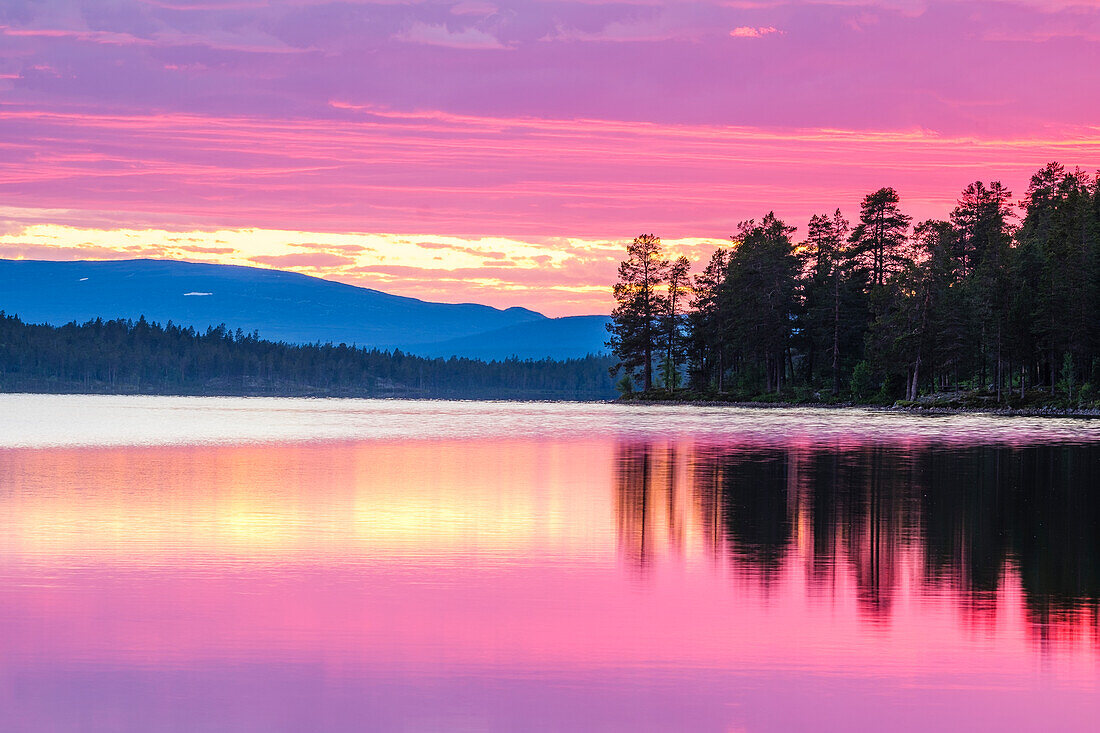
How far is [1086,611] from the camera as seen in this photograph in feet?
59.5

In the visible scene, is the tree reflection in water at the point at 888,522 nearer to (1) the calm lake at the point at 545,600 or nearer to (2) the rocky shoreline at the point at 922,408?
(1) the calm lake at the point at 545,600

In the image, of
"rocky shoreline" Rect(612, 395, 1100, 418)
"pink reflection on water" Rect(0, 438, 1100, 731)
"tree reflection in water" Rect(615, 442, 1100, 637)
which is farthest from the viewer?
"rocky shoreline" Rect(612, 395, 1100, 418)

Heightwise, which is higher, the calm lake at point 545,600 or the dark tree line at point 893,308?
the dark tree line at point 893,308

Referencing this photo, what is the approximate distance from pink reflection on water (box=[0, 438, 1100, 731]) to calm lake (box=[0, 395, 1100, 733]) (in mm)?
57

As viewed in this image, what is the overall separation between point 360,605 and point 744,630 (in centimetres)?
522

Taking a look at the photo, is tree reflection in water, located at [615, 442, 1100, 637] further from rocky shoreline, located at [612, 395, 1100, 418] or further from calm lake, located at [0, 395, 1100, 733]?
rocky shoreline, located at [612, 395, 1100, 418]

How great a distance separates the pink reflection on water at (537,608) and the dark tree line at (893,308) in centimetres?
7352

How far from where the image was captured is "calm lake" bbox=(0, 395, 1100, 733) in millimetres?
13039

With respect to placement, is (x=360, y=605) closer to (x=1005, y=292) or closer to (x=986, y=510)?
(x=986, y=510)

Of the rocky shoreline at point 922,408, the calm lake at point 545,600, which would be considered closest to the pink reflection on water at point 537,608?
the calm lake at point 545,600

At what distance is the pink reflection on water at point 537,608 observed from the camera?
42.8 ft

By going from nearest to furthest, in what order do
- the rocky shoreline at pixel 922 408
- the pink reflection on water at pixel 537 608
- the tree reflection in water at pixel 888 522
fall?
the pink reflection on water at pixel 537 608
the tree reflection in water at pixel 888 522
the rocky shoreline at pixel 922 408

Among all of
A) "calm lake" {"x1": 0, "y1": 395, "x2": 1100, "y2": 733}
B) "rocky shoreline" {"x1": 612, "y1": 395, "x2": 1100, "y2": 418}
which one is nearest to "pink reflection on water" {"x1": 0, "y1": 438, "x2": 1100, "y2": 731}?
Result: "calm lake" {"x1": 0, "y1": 395, "x2": 1100, "y2": 733}

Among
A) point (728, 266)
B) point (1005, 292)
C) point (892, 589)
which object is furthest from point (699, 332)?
point (892, 589)
